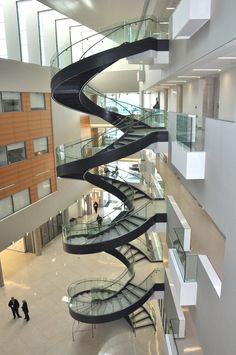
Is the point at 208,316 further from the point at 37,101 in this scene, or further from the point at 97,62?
the point at 37,101

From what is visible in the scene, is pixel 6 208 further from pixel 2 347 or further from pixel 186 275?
pixel 186 275

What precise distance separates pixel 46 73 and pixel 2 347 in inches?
483

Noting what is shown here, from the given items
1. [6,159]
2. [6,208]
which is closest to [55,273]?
[6,208]

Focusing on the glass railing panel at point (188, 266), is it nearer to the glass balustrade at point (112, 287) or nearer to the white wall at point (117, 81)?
the glass balustrade at point (112, 287)

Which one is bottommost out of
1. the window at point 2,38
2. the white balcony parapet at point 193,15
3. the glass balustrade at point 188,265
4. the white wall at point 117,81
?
the glass balustrade at point 188,265

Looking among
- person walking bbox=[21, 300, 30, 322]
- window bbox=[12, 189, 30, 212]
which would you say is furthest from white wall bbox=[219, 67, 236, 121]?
person walking bbox=[21, 300, 30, 322]

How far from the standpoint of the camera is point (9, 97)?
1312 centimetres

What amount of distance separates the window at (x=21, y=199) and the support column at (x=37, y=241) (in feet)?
9.34

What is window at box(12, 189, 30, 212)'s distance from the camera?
1388 centimetres

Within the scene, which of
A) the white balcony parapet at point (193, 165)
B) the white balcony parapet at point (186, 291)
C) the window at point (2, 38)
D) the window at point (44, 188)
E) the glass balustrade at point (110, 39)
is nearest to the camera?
the white balcony parapet at point (193, 165)

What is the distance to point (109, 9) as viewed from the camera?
1219 cm

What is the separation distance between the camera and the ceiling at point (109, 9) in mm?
10427

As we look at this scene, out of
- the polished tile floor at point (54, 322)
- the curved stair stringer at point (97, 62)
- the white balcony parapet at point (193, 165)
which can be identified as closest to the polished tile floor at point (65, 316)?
the polished tile floor at point (54, 322)

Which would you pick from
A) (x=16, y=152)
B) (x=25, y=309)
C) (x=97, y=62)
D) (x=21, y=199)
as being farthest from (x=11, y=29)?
(x=25, y=309)
